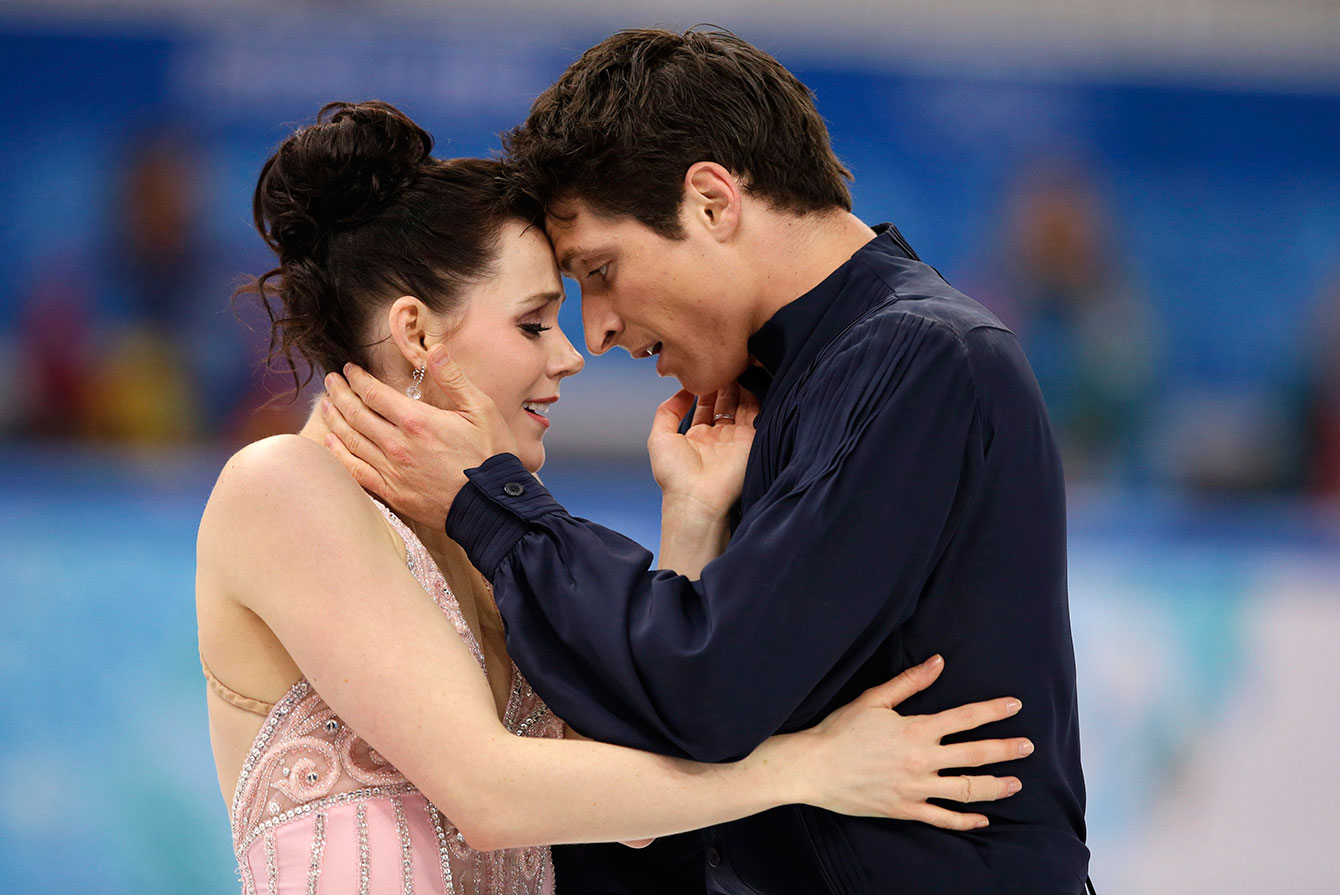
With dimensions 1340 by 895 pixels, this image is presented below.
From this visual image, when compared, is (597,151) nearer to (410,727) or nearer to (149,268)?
(410,727)

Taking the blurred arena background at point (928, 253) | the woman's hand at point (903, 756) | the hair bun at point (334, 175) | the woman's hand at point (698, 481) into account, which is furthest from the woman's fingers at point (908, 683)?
the blurred arena background at point (928, 253)

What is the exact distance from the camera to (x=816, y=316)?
2.14m

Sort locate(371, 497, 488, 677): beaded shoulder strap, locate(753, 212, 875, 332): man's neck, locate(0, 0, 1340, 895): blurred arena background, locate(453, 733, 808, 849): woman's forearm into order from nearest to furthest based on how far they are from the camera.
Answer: locate(453, 733, 808, 849): woman's forearm, locate(371, 497, 488, 677): beaded shoulder strap, locate(753, 212, 875, 332): man's neck, locate(0, 0, 1340, 895): blurred arena background

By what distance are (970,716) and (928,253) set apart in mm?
6240

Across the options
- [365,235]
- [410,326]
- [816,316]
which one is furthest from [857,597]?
[365,235]

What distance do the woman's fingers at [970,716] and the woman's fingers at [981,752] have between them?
2 centimetres

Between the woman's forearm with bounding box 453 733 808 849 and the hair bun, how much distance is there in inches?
36.6

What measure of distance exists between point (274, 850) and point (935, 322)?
1.26 m

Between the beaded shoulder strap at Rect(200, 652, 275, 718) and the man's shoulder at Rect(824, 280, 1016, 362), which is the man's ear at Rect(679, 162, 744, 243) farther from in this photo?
the beaded shoulder strap at Rect(200, 652, 275, 718)

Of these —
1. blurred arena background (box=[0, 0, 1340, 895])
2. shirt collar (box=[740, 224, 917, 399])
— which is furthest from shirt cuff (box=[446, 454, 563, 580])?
blurred arena background (box=[0, 0, 1340, 895])

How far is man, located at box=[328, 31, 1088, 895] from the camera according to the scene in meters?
1.78

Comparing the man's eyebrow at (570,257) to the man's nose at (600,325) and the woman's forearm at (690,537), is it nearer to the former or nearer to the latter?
the man's nose at (600,325)

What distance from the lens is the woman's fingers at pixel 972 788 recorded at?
1867 mm

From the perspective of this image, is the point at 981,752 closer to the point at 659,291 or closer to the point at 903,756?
the point at 903,756
